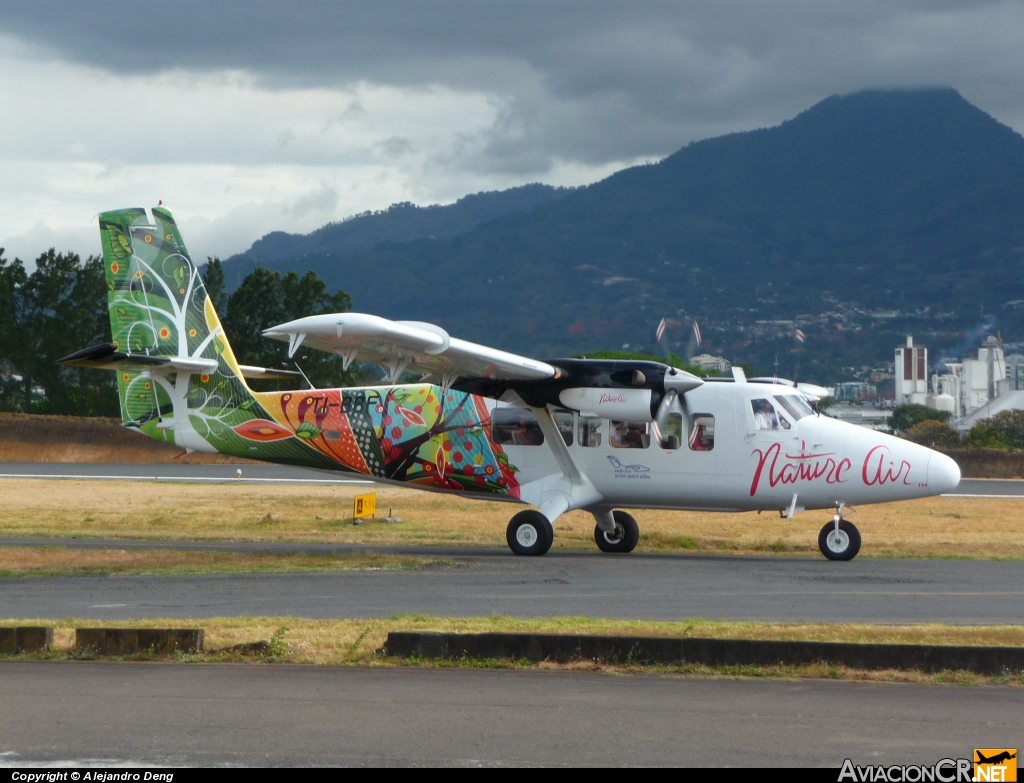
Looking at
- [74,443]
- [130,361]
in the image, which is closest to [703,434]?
[130,361]

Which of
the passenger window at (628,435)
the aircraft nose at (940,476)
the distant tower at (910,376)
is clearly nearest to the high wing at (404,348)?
the passenger window at (628,435)

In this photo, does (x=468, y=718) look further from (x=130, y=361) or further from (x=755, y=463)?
(x=130, y=361)

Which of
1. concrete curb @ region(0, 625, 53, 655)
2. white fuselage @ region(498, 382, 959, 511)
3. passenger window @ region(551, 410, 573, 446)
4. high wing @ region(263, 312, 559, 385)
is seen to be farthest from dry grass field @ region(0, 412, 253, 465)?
concrete curb @ region(0, 625, 53, 655)

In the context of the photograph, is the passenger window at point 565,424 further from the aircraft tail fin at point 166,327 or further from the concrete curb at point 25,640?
the concrete curb at point 25,640

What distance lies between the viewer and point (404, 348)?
17469 mm

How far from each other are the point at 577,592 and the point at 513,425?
6.28m

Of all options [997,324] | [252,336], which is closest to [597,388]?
[252,336]

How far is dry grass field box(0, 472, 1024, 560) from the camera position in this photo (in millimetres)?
23078

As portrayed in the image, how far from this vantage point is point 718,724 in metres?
7.58

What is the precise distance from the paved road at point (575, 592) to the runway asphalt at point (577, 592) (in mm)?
15

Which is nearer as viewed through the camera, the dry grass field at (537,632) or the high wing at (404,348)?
the dry grass field at (537,632)

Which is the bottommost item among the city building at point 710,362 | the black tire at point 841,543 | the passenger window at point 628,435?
the black tire at point 841,543

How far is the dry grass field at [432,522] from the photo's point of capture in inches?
909

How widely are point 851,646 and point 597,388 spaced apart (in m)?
10.3
